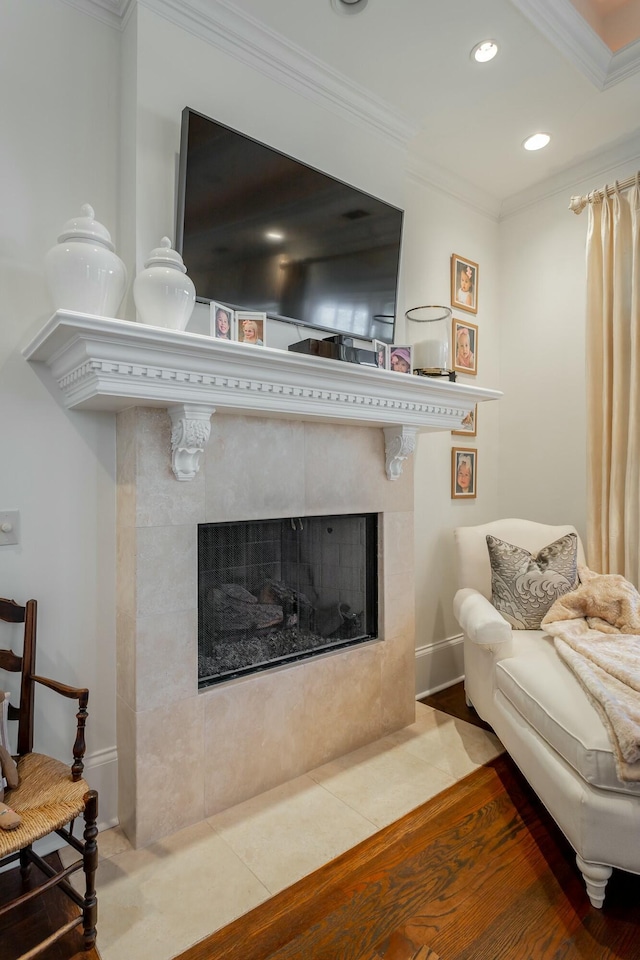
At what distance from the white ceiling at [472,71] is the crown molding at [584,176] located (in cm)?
3

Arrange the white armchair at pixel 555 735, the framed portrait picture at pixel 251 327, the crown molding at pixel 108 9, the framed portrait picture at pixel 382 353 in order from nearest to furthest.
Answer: the white armchair at pixel 555 735 → the crown molding at pixel 108 9 → the framed portrait picture at pixel 251 327 → the framed portrait picture at pixel 382 353

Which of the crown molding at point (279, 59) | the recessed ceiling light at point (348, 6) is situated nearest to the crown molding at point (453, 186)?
the crown molding at point (279, 59)

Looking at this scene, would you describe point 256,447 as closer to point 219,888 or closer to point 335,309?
point 335,309

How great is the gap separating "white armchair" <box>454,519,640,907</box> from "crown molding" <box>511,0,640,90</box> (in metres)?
2.21

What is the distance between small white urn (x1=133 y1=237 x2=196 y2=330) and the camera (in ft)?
5.24

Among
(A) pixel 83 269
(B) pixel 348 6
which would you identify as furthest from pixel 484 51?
(A) pixel 83 269

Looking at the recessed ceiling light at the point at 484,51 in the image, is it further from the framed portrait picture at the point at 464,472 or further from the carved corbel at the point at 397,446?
the framed portrait picture at the point at 464,472

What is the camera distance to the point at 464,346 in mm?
3145

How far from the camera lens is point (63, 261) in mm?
1475

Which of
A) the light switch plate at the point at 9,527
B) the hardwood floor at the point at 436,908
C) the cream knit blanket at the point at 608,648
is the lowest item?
the hardwood floor at the point at 436,908

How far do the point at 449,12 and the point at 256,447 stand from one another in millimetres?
1781

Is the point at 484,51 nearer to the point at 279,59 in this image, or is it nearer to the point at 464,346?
the point at 279,59

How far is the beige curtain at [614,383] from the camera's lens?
2.57 m

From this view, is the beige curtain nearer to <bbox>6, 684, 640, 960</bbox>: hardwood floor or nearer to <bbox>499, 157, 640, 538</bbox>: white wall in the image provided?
<bbox>499, 157, 640, 538</bbox>: white wall
